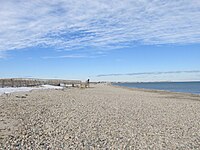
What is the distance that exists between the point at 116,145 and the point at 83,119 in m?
5.12

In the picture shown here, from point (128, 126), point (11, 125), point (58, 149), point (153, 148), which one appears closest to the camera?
point (58, 149)

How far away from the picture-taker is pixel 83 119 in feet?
48.5

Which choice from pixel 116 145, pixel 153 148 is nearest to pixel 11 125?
pixel 116 145

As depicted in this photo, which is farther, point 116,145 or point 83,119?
point 83,119

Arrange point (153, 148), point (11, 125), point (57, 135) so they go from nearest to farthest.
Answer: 1. point (153, 148)
2. point (57, 135)
3. point (11, 125)

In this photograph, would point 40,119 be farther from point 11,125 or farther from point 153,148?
point 153,148

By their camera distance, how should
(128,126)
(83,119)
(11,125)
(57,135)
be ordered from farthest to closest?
(83,119) < (128,126) < (11,125) < (57,135)

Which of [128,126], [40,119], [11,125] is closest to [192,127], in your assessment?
[128,126]

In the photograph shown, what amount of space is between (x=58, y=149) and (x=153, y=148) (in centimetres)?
307

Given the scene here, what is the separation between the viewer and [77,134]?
11133mm

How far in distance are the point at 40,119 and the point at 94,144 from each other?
496cm

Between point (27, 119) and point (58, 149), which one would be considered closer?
point (58, 149)

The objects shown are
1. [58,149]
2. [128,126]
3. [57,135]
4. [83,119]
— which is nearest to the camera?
[58,149]

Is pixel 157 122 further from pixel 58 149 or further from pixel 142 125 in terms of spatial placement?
pixel 58 149
